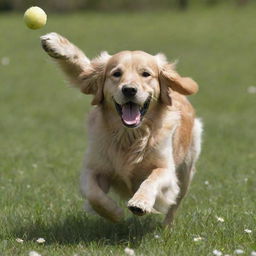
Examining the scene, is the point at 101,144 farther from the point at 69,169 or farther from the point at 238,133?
the point at 238,133

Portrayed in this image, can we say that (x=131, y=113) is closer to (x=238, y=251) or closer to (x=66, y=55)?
(x=66, y=55)

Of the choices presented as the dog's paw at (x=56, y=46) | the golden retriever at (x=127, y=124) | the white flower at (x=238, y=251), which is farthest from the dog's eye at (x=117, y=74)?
the white flower at (x=238, y=251)

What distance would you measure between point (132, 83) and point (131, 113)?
9.3 inches

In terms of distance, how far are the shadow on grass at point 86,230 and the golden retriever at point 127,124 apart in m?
0.18

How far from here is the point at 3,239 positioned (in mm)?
4582

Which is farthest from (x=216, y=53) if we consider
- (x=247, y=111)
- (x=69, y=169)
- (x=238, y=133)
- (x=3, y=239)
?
(x=3, y=239)

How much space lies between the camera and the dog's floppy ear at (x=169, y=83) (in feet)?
17.7

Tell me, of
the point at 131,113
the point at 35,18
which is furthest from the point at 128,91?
the point at 35,18

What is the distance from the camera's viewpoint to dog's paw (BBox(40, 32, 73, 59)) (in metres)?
5.31

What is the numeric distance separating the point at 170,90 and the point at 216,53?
1615cm

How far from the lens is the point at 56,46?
17.8 feet

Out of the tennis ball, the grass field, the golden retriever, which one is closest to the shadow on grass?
the grass field

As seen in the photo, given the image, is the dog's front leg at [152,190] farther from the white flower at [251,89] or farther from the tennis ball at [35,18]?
the white flower at [251,89]

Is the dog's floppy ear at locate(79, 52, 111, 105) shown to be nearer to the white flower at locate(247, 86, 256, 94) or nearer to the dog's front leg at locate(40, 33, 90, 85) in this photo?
the dog's front leg at locate(40, 33, 90, 85)
